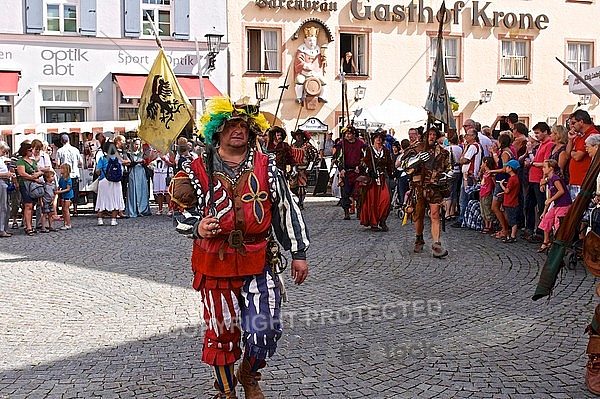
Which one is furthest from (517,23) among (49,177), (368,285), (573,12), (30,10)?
(368,285)

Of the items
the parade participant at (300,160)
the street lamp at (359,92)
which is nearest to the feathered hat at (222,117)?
the parade participant at (300,160)

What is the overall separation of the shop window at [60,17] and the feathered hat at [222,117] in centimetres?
1900

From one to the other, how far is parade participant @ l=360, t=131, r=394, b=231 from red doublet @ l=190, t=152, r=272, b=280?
857 centimetres

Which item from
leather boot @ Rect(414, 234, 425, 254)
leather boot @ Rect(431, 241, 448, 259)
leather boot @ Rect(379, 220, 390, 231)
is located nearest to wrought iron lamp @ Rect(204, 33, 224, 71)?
leather boot @ Rect(379, 220, 390, 231)

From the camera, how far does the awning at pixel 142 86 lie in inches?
845

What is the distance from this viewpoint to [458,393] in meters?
4.85

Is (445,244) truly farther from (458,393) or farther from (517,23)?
(517,23)

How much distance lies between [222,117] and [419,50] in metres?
22.4

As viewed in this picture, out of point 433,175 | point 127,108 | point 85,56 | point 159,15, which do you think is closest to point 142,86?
point 127,108

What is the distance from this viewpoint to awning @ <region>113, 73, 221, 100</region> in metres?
21.5

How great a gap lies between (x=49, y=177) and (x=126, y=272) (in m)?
4.74

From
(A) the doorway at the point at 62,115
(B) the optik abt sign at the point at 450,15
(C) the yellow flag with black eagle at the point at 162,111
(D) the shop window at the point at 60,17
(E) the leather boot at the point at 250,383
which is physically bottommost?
(E) the leather boot at the point at 250,383

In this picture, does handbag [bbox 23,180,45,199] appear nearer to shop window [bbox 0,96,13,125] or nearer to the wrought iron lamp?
shop window [bbox 0,96,13,125]

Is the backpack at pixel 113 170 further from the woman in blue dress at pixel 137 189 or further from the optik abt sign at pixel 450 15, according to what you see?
the optik abt sign at pixel 450 15
